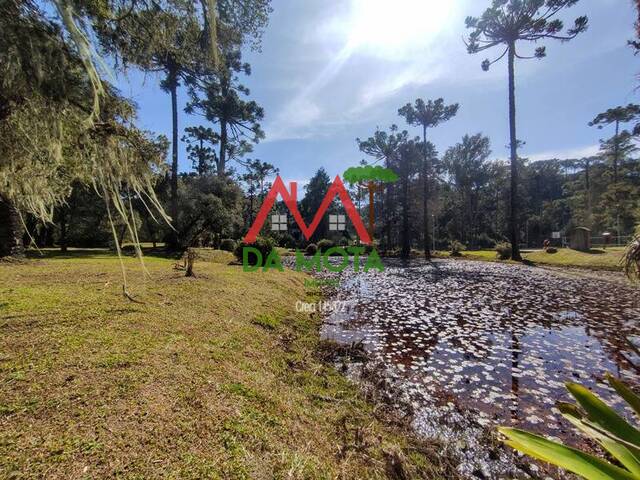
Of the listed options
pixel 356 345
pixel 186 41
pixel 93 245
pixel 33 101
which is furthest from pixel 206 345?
pixel 93 245

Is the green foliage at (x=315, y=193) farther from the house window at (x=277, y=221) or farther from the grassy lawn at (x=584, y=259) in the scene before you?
the grassy lawn at (x=584, y=259)

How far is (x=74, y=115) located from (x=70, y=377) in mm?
2328

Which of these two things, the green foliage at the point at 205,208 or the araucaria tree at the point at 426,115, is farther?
the araucaria tree at the point at 426,115

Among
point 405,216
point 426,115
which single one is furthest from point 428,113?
point 405,216

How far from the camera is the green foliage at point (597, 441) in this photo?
1.24m

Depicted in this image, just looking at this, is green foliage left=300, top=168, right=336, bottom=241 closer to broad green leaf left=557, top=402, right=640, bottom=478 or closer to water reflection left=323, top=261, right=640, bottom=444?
water reflection left=323, top=261, right=640, bottom=444

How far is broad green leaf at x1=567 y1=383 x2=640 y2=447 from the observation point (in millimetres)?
1494

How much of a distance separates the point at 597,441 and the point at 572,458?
17 cm

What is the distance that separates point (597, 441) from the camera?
1.33 m

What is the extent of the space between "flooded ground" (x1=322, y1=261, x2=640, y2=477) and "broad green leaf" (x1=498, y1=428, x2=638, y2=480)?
0.67m

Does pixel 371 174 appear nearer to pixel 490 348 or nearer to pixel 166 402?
pixel 490 348

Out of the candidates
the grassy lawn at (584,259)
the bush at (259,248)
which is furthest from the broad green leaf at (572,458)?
the grassy lawn at (584,259)

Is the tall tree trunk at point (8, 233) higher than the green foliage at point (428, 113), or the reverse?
the green foliage at point (428, 113)

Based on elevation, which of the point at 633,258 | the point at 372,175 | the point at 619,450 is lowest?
the point at 619,450
